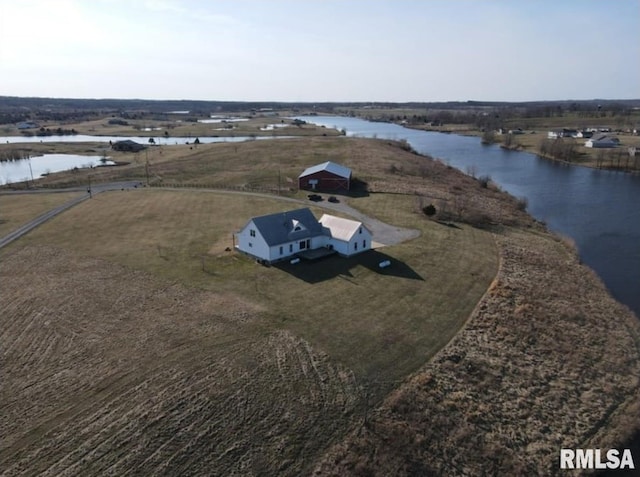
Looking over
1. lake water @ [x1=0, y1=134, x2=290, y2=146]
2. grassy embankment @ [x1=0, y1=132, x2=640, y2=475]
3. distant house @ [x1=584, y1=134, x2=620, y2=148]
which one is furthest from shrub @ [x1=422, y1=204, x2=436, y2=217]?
lake water @ [x1=0, y1=134, x2=290, y2=146]

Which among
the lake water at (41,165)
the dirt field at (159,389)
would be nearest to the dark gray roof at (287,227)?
the dirt field at (159,389)

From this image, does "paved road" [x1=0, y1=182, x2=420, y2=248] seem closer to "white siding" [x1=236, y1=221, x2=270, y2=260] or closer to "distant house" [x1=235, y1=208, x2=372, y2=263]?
"distant house" [x1=235, y1=208, x2=372, y2=263]

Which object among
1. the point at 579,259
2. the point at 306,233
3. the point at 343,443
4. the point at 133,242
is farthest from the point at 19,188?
the point at 579,259

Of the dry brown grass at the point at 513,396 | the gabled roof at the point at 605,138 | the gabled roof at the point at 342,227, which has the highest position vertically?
the gabled roof at the point at 605,138

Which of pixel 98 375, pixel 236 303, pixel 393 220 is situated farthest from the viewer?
pixel 393 220

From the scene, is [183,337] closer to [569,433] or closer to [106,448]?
[106,448]

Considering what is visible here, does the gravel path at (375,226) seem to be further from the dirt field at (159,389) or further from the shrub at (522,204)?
the shrub at (522,204)
